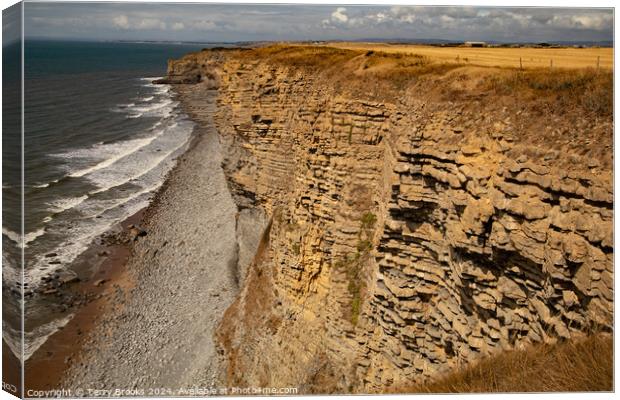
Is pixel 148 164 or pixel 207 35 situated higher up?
pixel 207 35

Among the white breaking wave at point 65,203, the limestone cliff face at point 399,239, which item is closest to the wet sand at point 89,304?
the white breaking wave at point 65,203

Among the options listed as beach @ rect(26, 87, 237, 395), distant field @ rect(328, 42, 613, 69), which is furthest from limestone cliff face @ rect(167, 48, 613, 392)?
beach @ rect(26, 87, 237, 395)

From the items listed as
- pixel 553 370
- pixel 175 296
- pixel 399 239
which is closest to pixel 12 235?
pixel 399 239

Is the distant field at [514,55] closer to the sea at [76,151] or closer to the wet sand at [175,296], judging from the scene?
the sea at [76,151]

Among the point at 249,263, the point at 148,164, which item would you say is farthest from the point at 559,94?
the point at 148,164

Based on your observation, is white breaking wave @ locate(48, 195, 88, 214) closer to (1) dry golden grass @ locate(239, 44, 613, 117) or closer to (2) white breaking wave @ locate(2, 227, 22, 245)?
(2) white breaking wave @ locate(2, 227, 22, 245)

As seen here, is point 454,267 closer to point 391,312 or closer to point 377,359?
point 391,312

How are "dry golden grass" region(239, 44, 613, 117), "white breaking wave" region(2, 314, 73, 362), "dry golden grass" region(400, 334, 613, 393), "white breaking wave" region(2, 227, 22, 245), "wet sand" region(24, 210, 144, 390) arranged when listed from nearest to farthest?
Answer: "dry golden grass" region(400, 334, 613, 393), "dry golden grass" region(239, 44, 613, 117), "white breaking wave" region(2, 227, 22, 245), "white breaking wave" region(2, 314, 73, 362), "wet sand" region(24, 210, 144, 390)
